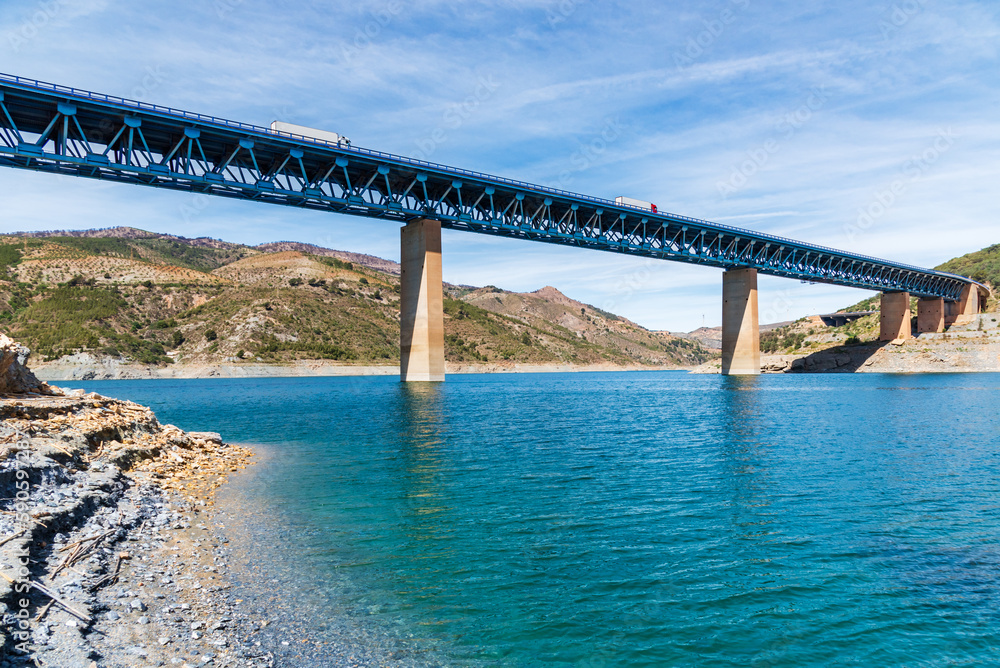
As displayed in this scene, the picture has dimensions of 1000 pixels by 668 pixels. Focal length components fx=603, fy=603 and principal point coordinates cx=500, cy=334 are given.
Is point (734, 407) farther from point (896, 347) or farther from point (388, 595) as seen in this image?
point (896, 347)

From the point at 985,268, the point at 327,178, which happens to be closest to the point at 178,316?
the point at 327,178

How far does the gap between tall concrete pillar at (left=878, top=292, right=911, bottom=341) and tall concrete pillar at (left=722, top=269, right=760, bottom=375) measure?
44.7 meters

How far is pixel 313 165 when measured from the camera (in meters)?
73.3

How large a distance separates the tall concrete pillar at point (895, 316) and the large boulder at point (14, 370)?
6034 inches

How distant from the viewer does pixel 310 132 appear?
69312 millimetres

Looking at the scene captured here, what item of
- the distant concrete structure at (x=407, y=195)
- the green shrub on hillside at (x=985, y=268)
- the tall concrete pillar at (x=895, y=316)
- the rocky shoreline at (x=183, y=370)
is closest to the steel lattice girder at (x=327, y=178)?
the distant concrete structure at (x=407, y=195)

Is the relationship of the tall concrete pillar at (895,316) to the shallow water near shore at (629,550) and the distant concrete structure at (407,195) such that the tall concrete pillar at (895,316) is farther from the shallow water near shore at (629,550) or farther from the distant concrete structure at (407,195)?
the shallow water near shore at (629,550)

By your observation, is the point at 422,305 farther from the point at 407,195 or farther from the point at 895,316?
the point at 895,316

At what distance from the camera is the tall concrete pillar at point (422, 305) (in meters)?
77.1

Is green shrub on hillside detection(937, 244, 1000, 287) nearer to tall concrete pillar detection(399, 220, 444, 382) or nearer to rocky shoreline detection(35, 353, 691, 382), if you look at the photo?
rocky shoreline detection(35, 353, 691, 382)

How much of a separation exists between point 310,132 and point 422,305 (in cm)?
2409

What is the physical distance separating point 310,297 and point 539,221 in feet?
322

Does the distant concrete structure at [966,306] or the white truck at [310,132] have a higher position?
the white truck at [310,132]

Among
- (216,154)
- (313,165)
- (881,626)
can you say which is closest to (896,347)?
(313,165)
